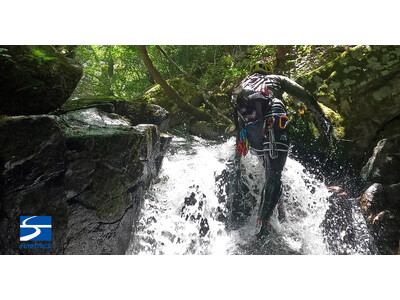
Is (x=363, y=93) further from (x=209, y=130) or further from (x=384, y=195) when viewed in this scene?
(x=209, y=130)

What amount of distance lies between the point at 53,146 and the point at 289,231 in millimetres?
2553

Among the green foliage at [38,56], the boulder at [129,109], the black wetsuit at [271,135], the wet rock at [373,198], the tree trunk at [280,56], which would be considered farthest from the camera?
the tree trunk at [280,56]

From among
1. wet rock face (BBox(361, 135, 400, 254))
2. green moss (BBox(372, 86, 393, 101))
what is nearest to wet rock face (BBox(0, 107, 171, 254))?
wet rock face (BBox(361, 135, 400, 254))

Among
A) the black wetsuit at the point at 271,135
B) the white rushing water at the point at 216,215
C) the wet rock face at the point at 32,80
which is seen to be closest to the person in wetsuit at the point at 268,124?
the black wetsuit at the point at 271,135

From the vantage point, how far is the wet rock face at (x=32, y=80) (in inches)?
81.0

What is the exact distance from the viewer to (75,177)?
202 cm

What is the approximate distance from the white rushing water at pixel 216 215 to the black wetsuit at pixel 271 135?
0.30 metres

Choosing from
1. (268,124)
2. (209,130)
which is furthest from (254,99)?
(209,130)

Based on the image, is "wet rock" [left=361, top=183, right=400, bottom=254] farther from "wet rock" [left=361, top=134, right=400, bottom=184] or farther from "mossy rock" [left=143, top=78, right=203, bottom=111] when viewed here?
"mossy rock" [left=143, top=78, right=203, bottom=111]

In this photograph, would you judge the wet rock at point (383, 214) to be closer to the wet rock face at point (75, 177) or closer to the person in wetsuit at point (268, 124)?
the person in wetsuit at point (268, 124)

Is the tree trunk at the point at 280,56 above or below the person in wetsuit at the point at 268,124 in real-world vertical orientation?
above

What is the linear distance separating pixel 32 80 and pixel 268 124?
2.39m

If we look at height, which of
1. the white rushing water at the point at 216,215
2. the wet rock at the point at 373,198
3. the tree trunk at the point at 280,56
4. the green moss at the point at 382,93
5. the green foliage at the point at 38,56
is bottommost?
the white rushing water at the point at 216,215

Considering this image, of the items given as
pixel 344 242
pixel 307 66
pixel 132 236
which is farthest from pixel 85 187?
pixel 307 66
